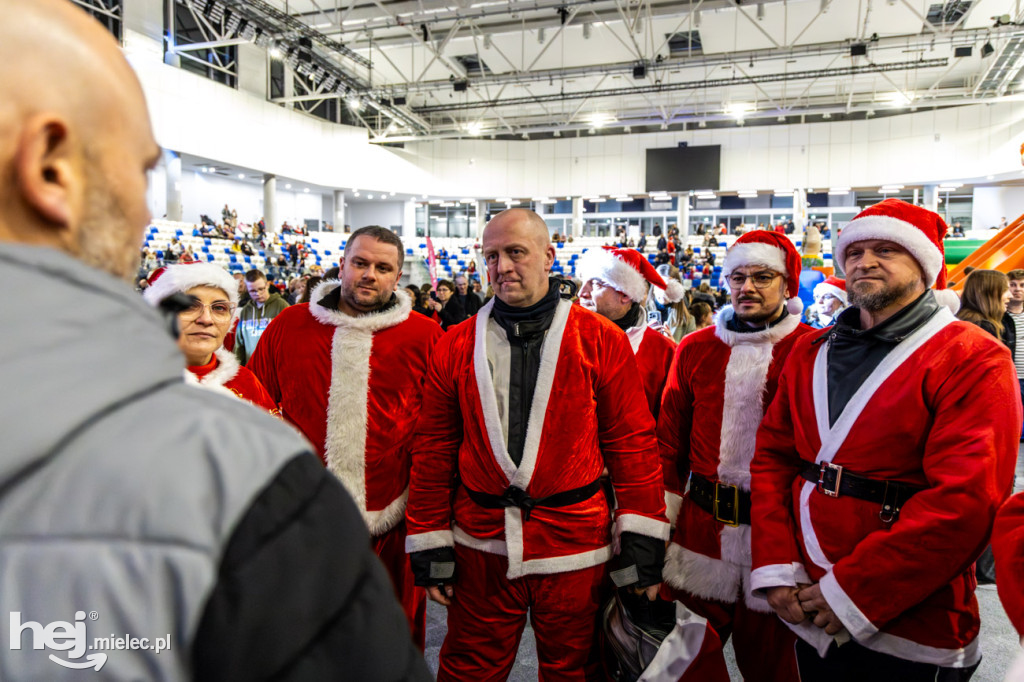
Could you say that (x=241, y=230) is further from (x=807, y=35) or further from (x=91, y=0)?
(x=807, y=35)

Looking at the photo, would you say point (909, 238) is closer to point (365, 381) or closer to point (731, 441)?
point (731, 441)

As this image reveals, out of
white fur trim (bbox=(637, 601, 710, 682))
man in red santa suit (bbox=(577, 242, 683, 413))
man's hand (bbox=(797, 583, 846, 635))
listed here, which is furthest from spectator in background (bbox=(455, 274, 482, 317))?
man's hand (bbox=(797, 583, 846, 635))

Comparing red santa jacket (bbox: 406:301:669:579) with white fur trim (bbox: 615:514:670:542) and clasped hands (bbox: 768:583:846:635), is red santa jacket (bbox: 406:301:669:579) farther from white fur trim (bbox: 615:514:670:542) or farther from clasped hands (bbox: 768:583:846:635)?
clasped hands (bbox: 768:583:846:635)

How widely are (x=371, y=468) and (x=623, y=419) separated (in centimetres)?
106

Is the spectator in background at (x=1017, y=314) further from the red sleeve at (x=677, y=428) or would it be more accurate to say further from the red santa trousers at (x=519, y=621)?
the red santa trousers at (x=519, y=621)

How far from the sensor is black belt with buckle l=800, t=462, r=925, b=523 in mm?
1569

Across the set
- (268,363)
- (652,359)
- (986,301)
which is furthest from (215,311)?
(986,301)

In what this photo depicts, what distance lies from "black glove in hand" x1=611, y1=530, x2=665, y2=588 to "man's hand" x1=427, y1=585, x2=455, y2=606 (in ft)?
1.69

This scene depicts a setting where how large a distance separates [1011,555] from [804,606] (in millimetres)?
565

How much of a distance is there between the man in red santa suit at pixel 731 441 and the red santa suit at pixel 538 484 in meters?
0.36

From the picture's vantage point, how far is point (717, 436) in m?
2.22

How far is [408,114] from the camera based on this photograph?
21484 millimetres

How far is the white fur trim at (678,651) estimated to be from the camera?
66.5 inches

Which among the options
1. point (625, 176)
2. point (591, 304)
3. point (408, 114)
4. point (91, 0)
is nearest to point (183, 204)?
point (91, 0)
